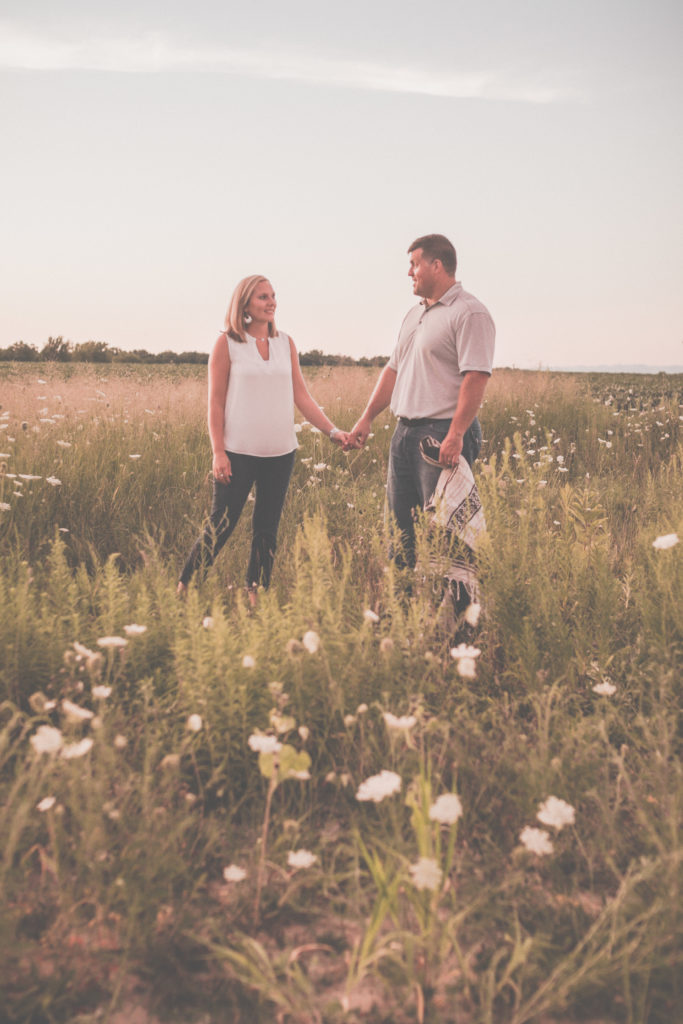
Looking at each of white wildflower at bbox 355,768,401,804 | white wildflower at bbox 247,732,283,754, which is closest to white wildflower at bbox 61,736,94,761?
white wildflower at bbox 247,732,283,754

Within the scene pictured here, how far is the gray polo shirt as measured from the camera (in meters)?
3.81

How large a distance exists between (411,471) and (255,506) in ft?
3.71

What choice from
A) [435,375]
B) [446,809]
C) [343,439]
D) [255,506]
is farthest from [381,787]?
[343,439]

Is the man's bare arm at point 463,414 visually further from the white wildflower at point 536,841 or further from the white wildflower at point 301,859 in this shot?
the white wildflower at point 301,859

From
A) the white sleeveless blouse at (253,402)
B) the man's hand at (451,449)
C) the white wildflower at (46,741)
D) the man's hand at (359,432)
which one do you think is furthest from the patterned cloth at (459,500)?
the white wildflower at (46,741)

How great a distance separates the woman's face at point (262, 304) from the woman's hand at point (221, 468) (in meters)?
0.96

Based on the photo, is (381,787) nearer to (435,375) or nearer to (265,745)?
(265,745)

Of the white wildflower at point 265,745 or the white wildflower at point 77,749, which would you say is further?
the white wildflower at point 265,745

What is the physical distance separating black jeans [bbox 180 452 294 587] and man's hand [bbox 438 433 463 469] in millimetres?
1179

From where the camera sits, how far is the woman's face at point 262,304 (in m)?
4.33

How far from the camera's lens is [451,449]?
3.85m

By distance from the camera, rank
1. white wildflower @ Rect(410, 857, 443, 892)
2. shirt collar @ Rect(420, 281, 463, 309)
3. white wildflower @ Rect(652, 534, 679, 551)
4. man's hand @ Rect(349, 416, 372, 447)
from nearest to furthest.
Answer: white wildflower @ Rect(410, 857, 443, 892), white wildflower @ Rect(652, 534, 679, 551), shirt collar @ Rect(420, 281, 463, 309), man's hand @ Rect(349, 416, 372, 447)

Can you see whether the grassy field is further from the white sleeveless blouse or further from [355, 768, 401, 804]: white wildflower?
the white sleeveless blouse

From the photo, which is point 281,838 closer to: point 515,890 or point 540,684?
point 515,890
